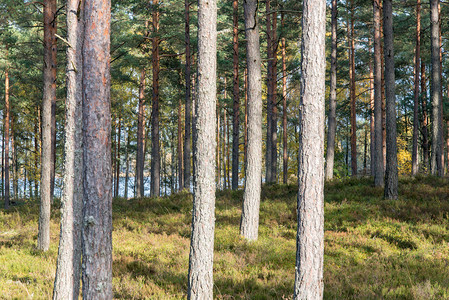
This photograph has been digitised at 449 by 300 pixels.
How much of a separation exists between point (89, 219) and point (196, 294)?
2.49m

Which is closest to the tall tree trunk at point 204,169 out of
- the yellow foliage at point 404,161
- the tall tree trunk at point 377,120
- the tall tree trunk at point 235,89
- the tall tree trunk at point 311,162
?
the tall tree trunk at point 311,162

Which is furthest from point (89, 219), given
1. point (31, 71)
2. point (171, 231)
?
point (31, 71)

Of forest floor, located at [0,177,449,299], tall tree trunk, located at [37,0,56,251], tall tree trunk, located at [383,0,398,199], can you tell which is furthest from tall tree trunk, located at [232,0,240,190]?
tall tree trunk, located at [37,0,56,251]

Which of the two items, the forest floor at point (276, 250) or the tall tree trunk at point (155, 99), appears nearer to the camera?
the forest floor at point (276, 250)

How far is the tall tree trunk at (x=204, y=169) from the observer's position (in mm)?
5836

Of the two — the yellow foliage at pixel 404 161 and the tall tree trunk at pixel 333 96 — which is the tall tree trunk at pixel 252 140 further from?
the yellow foliage at pixel 404 161

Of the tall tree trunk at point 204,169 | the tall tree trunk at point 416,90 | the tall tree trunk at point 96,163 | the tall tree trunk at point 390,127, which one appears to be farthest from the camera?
the tall tree trunk at point 416,90

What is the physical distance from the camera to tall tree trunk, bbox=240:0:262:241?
9656mm

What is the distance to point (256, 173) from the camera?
9828mm

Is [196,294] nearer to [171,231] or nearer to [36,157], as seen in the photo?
[171,231]

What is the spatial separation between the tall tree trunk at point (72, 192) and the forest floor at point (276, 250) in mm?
1034

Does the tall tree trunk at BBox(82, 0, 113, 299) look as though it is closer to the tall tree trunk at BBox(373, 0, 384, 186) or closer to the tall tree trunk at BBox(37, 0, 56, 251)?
the tall tree trunk at BBox(37, 0, 56, 251)

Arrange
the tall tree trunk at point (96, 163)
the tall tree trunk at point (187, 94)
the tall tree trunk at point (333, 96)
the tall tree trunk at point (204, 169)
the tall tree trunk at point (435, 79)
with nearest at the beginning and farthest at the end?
the tall tree trunk at point (96, 163) < the tall tree trunk at point (204, 169) < the tall tree trunk at point (435, 79) < the tall tree trunk at point (333, 96) < the tall tree trunk at point (187, 94)

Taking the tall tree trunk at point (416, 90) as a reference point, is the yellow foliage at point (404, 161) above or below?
below
